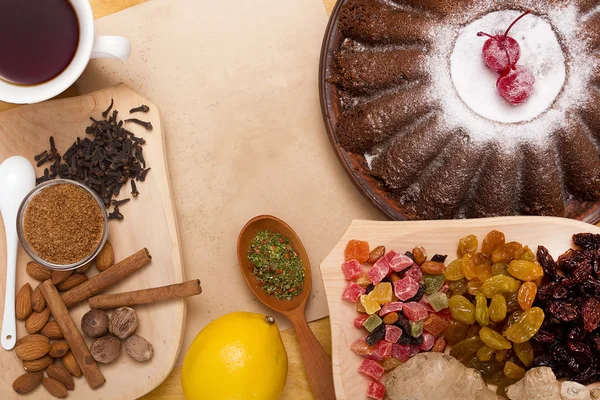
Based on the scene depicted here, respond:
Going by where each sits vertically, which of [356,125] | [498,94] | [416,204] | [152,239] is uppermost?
[498,94]

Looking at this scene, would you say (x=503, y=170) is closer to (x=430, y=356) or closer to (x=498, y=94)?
(x=498, y=94)

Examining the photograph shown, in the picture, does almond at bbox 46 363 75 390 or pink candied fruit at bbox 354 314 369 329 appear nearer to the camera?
pink candied fruit at bbox 354 314 369 329

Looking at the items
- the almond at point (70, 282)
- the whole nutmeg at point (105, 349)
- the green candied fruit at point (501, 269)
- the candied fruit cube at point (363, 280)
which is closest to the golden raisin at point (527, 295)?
the green candied fruit at point (501, 269)

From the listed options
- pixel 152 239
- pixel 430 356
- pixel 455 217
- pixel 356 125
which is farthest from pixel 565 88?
pixel 152 239

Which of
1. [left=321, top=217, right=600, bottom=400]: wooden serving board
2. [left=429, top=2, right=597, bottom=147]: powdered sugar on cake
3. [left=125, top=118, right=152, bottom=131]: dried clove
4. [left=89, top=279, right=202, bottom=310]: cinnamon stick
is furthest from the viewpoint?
[left=125, top=118, right=152, bottom=131]: dried clove

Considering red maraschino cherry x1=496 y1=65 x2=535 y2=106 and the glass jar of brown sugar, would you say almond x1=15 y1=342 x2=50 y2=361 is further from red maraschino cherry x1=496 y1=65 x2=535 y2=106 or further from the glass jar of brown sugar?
red maraschino cherry x1=496 y1=65 x2=535 y2=106

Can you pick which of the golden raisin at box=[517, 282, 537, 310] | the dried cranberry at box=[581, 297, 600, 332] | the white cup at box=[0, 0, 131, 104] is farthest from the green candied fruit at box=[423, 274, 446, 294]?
the white cup at box=[0, 0, 131, 104]

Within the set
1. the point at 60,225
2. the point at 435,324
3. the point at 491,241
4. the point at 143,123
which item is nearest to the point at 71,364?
the point at 60,225

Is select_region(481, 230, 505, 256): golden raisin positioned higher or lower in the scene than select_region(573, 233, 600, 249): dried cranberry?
lower
